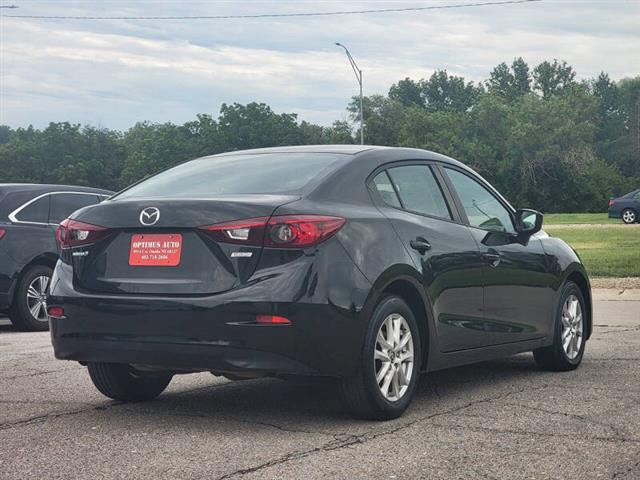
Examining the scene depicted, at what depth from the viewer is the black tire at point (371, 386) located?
227 inches

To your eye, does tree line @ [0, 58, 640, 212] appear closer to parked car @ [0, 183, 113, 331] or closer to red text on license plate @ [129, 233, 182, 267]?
parked car @ [0, 183, 113, 331]

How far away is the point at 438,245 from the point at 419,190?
42cm

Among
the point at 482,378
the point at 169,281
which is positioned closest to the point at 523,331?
the point at 482,378

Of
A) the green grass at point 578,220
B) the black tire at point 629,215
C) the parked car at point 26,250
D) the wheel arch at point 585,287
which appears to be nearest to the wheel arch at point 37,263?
the parked car at point 26,250

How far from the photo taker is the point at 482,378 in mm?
7816

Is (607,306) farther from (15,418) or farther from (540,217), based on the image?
(15,418)

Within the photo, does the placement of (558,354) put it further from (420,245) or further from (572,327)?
(420,245)

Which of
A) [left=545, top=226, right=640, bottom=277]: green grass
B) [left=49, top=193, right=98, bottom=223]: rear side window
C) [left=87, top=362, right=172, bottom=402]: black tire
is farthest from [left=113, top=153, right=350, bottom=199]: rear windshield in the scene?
[left=545, top=226, right=640, bottom=277]: green grass

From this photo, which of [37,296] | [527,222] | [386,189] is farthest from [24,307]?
[386,189]

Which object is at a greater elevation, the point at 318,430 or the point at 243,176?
the point at 243,176

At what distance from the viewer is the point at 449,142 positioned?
3986 inches

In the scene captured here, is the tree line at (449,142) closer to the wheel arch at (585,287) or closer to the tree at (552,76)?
the tree at (552,76)

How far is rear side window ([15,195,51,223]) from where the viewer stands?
12492 mm

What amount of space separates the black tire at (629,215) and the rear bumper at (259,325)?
39617mm
